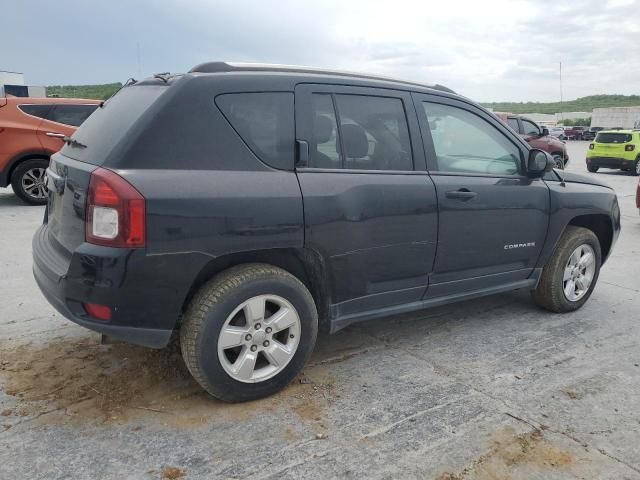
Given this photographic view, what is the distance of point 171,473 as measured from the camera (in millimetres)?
2426

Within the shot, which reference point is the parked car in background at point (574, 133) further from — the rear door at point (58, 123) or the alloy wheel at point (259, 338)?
the alloy wheel at point (259, 338)

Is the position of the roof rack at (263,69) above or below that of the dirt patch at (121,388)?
above

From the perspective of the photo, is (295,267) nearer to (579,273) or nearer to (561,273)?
(561,273)

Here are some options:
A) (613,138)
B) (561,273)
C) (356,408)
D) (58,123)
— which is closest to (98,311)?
(356,408)

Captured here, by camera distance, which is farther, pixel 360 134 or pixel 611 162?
pixel 611 162

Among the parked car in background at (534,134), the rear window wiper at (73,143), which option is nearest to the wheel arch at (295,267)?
the rear window wiper at (73,143)

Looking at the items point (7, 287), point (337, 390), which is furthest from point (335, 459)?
point (7, 287)

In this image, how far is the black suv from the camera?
2648 millimetres

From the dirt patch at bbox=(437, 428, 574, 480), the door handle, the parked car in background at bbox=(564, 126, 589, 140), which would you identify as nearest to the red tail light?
the dirt patch at bbox=(437, 428, 574, 480)

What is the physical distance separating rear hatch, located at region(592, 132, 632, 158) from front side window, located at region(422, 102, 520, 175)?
644 inches

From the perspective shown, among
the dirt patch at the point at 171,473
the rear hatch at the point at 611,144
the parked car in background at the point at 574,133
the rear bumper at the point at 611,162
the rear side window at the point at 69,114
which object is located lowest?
the dirt patch at the point at 171,473

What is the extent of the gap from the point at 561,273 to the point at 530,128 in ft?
41.2

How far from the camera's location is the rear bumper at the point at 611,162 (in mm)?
17984

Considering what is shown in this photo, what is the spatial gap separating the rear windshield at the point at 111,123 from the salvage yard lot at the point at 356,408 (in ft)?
4.30
